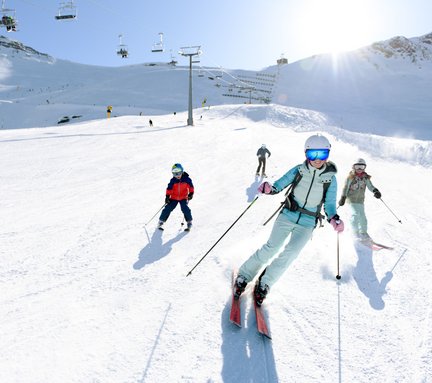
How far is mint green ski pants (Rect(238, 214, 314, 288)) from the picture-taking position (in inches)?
146

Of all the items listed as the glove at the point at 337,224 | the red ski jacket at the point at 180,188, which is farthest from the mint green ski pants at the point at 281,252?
the red ski jacket at the point at 180,188

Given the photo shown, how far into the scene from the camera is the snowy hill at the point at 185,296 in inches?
115

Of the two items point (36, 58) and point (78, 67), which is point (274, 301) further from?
point (36, 58)

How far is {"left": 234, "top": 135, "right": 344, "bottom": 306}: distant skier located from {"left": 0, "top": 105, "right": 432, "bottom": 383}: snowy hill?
1.17 ft

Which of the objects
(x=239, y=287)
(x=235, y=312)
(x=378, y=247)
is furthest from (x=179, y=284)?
(x=378, y=247)

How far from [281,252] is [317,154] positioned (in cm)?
118

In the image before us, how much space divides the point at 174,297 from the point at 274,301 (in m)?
1.16

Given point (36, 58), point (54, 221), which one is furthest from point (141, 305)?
point (36, 58)

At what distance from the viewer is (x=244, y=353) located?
3.07m

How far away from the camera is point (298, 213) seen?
3.84 metres

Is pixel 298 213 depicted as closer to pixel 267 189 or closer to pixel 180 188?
pixel 267 189

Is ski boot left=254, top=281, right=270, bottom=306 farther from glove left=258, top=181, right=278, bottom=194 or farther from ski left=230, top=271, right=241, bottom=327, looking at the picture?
glove left=258, top=181, right=278, bottom=194

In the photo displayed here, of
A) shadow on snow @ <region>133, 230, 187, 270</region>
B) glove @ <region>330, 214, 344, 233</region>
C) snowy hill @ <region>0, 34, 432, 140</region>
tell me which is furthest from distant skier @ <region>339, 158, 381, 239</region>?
snowy hill @ <region>0, 34, 432, 140</region>

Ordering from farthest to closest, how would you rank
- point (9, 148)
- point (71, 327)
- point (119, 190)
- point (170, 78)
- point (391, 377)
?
point (170, 78) < point (9, 148) < point (119, 190) < point (71, 327) < point (391, 377)
